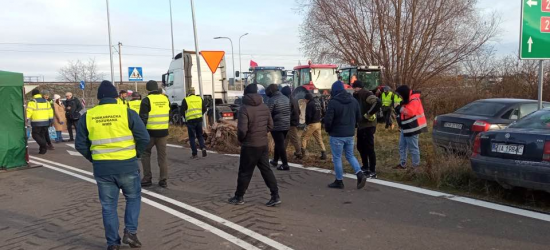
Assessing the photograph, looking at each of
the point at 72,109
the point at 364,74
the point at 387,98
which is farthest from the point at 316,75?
the point at 72,109

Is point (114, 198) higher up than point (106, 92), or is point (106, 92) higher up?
point (106, 92)

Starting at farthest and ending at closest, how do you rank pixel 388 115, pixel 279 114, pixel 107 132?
pixel 388 115
pixel 279 114
pixel 107 132

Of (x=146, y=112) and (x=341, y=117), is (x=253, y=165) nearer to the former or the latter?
(x=341, y=117)

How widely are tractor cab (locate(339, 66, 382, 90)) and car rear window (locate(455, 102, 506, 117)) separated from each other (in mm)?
10576

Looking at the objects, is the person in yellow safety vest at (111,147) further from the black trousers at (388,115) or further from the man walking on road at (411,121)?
the black trousers at (388,115)

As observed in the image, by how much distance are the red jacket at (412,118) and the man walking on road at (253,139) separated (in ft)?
10.1

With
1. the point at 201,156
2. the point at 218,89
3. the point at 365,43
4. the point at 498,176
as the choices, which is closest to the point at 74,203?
the point at 201,156

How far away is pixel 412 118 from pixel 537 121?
225 cm

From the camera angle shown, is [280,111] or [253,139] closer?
[253,139]

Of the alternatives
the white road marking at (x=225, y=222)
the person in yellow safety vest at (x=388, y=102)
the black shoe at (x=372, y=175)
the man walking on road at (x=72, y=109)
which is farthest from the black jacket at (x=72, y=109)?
the black shoe at (x=372, y=175)

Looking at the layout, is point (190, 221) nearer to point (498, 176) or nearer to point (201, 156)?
point (498, 176)

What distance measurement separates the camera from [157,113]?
→ 7.17m

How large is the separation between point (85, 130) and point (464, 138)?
705 cm

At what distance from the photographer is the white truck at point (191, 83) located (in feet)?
54.9
